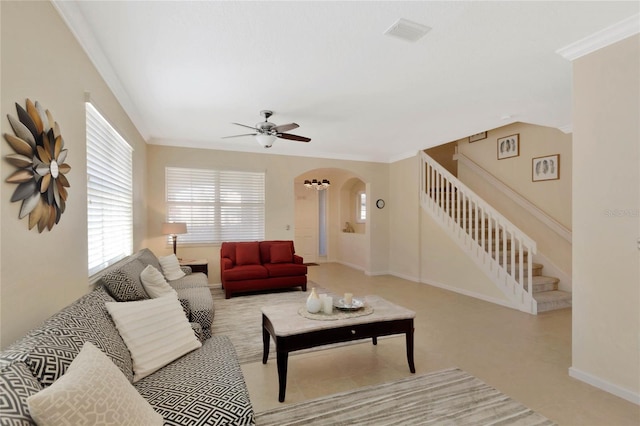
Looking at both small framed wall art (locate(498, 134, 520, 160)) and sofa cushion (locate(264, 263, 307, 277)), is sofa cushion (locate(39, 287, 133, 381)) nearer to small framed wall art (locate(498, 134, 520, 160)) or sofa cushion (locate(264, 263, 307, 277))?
sofa cushion (locate(264, 263, 307, 277))

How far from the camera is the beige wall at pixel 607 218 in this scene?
2.27 m

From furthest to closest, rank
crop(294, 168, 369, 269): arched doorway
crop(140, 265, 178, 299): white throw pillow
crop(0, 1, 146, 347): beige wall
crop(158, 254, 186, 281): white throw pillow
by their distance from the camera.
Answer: crop(294, 168, 369, 269): arched doorway
crop(158, 254, 186, 281): white throw pillow
crop(140, 265, 178, 299): white throw pillow
crop(0, 1, 146, 347): beige wall

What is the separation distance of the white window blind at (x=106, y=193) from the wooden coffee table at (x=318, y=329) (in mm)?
1580

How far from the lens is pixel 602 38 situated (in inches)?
93.7

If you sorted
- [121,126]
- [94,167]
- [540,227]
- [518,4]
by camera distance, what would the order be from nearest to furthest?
[518,4], [94,167], [121,126], [540,227]

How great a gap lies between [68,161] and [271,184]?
4.42 m

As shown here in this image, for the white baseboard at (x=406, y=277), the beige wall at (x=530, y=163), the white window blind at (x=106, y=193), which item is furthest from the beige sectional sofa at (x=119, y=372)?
the beige wall at (x=530, y=163)

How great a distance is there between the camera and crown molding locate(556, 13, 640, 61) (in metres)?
2.22

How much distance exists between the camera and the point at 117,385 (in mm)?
1232

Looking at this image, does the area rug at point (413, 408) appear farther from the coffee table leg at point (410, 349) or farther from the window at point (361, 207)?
the window at point (361, 207)

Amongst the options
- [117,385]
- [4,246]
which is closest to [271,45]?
[4,246]

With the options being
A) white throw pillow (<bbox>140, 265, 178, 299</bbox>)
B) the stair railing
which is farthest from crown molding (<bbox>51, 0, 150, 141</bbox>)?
the stair railing

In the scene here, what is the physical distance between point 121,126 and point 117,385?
3.18 m

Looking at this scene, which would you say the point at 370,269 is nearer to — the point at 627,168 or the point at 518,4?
the point at 627,168
